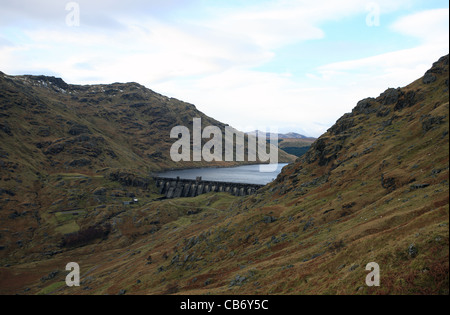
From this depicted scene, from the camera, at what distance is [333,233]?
1841 inches

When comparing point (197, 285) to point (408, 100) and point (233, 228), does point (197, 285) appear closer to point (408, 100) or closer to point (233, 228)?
point (233, 228)

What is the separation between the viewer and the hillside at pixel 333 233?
28.6 m

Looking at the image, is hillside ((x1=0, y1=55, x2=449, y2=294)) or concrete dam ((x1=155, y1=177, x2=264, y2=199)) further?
concrete dam ((x1=155, y1=177, x2=264, y2=199))

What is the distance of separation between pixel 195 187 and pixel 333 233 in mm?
142167

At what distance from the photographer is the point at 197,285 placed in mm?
51156

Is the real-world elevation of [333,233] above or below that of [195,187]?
below

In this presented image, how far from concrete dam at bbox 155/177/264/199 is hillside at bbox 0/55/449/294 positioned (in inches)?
1896

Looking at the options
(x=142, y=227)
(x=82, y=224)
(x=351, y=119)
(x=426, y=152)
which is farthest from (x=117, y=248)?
(x=426, y=152)

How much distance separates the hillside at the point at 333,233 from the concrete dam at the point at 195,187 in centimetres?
4817

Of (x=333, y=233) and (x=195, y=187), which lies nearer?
(x=333, y=233)

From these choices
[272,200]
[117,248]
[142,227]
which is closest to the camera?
[272,200]

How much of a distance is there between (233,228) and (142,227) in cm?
7367

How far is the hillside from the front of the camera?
28.6 metres

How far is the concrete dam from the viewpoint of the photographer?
160750 mm
